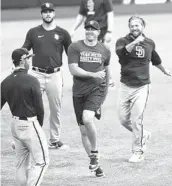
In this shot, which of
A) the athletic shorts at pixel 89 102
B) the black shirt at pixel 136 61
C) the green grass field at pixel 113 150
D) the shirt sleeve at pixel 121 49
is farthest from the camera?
the black shirt at pixel 136 61

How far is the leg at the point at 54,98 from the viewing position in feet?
42.7

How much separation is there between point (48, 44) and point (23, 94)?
3.30m

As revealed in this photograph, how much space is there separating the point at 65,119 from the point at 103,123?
819mm

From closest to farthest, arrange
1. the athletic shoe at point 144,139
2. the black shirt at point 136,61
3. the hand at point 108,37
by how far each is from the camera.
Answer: the black shirt at point 136,61 < the athletic shoe at point 144,139 < the hand at point 108,37

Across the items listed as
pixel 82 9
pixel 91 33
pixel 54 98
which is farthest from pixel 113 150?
pixel 82 9

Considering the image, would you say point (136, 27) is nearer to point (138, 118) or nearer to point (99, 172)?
point (138, 118)

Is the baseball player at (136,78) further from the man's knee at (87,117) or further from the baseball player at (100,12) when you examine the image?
the baseball player at (100,12)

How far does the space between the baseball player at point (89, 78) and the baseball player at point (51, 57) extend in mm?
1437

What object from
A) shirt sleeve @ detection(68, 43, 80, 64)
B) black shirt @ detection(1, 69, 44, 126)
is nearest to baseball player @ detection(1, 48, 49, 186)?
black shirt @ detection(1, 69, 44, 126)

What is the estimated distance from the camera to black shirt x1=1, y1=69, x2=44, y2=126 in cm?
971

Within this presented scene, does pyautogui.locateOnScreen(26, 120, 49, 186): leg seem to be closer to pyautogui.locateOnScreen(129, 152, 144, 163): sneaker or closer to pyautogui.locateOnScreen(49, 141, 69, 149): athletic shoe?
pyautogui.locateOnScreen(129, 152, 144, 163): sneaker

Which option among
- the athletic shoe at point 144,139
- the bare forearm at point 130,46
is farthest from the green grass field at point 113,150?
the bare forearm at point 130,46

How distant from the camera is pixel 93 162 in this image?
A: 1136cm

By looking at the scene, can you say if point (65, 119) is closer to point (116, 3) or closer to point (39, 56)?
point (39, 56)
